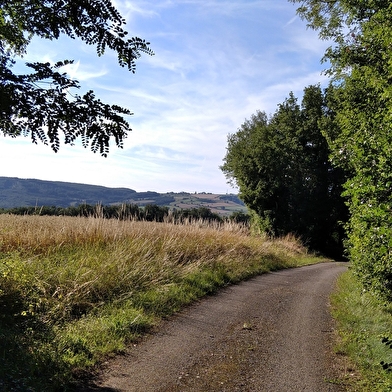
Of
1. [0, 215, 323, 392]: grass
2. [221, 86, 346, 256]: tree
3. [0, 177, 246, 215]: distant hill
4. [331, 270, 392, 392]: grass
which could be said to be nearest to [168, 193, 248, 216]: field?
[0, 177, 246, 215]: distant hill

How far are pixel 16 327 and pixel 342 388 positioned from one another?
176 inches

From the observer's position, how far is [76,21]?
3340mm

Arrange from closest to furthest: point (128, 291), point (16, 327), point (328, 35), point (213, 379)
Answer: point (213, 379)
point (16, 327)
point (128, 291)
point (328, 35)

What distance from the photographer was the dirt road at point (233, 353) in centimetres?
400

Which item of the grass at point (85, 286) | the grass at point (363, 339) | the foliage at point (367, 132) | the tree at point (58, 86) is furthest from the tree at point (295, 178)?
the tree at point (58, 86)

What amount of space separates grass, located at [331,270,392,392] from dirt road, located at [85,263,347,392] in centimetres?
26

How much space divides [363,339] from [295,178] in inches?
1139

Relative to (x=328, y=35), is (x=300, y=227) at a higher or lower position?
lower

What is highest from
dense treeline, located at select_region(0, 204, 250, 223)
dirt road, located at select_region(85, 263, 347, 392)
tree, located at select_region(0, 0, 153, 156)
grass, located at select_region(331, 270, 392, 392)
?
tree, located at select_region(0, 0, 153, 156)

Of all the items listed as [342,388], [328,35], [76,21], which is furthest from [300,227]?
[76,21]

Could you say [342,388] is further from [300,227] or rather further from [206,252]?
[300,227]

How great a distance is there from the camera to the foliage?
5.43 metres

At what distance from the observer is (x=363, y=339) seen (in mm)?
5672

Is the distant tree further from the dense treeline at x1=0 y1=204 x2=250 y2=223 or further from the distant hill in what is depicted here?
the distant hill
